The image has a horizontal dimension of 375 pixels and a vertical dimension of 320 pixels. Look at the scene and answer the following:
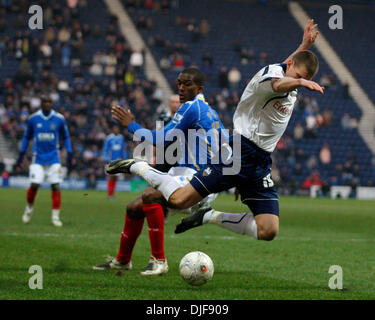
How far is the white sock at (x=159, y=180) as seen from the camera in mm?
6883

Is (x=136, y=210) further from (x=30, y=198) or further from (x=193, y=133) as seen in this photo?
(x=30, y=198)

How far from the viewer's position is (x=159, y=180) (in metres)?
7.04

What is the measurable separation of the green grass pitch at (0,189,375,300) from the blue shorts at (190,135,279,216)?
91 cm

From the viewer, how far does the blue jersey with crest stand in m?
7.30

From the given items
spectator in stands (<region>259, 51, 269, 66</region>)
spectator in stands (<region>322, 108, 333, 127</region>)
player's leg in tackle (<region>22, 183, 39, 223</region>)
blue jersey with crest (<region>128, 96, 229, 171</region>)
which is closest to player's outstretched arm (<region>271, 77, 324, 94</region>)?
blue jersey with crest (<region>128, 96, 229, 171</region>)

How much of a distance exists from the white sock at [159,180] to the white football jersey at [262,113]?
3.00ft

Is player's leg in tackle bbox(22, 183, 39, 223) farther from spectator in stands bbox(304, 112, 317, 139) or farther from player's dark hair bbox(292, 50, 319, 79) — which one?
spectator in stands bbox(304, 112, 317, 139)

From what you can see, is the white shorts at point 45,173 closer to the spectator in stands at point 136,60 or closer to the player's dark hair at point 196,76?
the player's dark hair at point 196,76

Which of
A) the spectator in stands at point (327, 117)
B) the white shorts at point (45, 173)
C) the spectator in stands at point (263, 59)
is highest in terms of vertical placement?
the spectator in stands at point (263, 59)

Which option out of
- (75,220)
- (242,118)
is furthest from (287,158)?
(242,118)

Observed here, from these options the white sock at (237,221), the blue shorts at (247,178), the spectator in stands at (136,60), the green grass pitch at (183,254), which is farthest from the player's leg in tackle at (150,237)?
the spectator in stands at (136,60)
